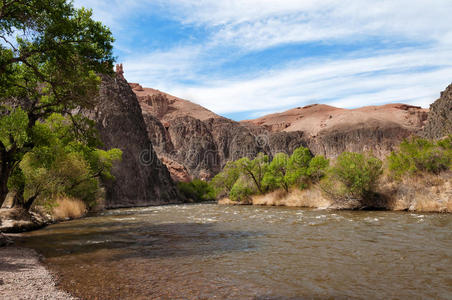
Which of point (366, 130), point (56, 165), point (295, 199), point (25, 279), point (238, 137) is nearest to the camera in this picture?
point (25, 279)

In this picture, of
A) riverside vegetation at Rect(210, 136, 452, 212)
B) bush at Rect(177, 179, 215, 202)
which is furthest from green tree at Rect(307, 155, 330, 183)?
bush at Rect(177, 179, 215, 202)

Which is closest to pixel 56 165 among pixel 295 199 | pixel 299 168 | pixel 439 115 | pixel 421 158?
pixel 295 199

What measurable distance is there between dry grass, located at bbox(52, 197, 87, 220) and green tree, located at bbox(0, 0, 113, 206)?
11.7m

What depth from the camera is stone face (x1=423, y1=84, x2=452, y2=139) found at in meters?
46.6

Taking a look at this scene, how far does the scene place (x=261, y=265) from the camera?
7953 millimetres

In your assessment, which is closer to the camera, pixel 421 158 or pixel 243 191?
pixel 421 158

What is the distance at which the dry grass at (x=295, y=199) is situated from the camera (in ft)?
96.6

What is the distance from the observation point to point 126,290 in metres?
6.04

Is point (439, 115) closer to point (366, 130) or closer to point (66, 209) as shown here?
point (66, 209)

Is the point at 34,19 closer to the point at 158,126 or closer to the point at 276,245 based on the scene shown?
the point at 276,245

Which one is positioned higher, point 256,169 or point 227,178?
point 256,169

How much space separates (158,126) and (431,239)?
106 meters

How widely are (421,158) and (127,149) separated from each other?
184 feet

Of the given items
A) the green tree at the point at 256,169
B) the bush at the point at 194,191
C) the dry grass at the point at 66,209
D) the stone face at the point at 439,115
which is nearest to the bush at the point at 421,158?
the green tree at the point at 256,169
